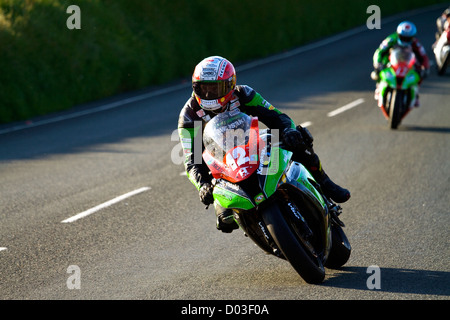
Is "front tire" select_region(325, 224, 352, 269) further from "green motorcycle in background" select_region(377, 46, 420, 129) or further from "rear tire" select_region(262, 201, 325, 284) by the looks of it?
"green motorcycle in background" select_region(377, 46, 420, 129)

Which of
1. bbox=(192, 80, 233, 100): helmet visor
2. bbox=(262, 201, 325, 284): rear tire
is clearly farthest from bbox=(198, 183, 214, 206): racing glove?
bbox=(192, 80, 233, 100): helmet visor

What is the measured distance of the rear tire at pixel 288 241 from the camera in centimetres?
581

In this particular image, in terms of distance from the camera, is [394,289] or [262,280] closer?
[394,289]

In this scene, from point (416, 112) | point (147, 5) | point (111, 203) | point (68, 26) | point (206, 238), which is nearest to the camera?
point (206, 238)

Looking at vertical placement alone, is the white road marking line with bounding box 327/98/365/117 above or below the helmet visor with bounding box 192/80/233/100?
below

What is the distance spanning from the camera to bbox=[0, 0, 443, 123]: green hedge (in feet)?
60.6

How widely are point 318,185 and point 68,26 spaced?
50.2 ft

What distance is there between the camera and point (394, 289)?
6168mm

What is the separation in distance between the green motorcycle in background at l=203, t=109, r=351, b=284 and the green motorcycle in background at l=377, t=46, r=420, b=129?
908 centimetres

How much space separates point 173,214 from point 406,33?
310 inches
